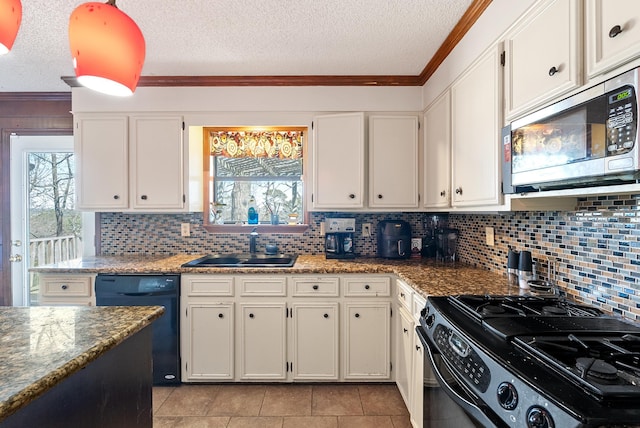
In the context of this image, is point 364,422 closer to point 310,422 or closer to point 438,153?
point 310,422

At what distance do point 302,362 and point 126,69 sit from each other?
83.0 inches

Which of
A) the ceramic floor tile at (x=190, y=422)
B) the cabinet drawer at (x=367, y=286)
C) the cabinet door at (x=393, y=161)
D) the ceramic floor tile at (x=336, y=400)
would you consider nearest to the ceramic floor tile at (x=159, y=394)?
the ceramic floor tile at (x=190, y=422)

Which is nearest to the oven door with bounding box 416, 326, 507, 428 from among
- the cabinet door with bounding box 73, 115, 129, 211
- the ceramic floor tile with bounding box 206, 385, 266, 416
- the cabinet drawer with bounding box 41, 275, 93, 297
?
the ceramic floor tile with bounding box 206, 385, 266, 416

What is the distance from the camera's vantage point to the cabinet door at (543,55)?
1.09 meters

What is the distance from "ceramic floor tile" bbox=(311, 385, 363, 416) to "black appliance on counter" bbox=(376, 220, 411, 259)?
1.06 meters

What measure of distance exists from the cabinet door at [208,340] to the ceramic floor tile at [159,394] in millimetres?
183

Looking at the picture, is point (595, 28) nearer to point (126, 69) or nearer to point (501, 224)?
point (501, 224)

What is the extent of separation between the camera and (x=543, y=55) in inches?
49.1

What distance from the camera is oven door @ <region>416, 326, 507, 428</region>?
3.08ft

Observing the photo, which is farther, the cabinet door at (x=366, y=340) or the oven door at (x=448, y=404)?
the cabinet door at (x=366, y=340)

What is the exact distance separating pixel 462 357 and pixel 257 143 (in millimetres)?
2467

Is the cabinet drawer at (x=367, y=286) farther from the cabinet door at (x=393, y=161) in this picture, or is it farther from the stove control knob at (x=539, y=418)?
the stove control knob at (x=539, y=418)

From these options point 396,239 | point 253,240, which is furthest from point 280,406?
point 396,239

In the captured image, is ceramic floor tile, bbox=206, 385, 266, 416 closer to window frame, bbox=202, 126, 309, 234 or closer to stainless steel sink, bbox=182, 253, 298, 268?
stainless steel sink, bbox=182, 253, 298, 268
